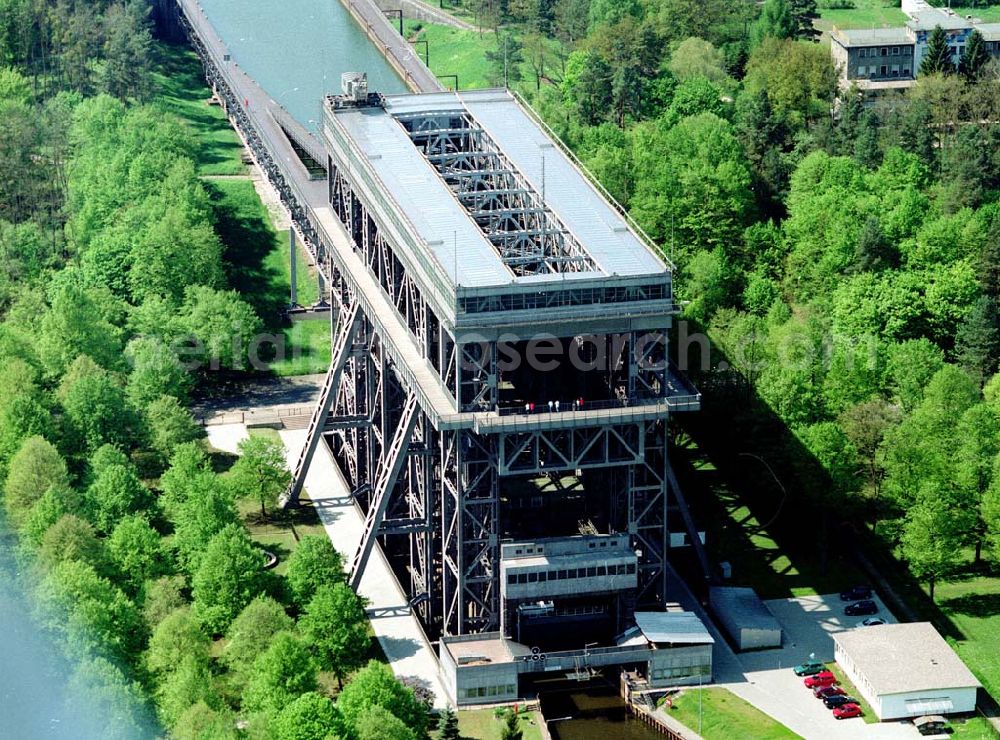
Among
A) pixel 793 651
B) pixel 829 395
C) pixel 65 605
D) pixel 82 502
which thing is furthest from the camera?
pixel 829 395

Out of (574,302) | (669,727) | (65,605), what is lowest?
(669,727)

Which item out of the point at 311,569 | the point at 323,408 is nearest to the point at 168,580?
the point at 311,569

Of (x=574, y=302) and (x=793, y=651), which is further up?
(x=574, y=302)

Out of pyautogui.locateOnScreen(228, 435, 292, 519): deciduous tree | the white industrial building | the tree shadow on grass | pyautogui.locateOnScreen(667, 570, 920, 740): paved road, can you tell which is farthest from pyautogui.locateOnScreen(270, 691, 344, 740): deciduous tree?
the tree shadow on grass

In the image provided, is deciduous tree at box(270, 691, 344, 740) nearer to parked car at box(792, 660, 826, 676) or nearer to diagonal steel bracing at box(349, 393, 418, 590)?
diagonal steel bracing at box(349, 393, 418, 590)

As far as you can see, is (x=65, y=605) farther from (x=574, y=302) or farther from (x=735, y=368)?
(x=735, y=368)

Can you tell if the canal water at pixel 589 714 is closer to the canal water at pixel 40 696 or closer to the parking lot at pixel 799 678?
the parking lot at pixel 799 678

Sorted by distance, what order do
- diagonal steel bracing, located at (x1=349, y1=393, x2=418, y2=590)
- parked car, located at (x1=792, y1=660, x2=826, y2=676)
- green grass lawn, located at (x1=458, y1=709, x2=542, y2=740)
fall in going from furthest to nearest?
diagonal steel bracing, located at (x1=349, y1=393, x2=418, y2=590)
parked car, located at (x1=792, y1=660, x2=826, y2=676)
green grass lawn, located at (x1=458, y1=709, x2=542, y2=740)

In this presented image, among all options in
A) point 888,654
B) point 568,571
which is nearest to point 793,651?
point 888,654
